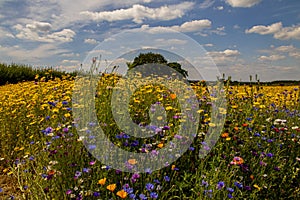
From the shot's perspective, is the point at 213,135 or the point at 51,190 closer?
the point at 51,190

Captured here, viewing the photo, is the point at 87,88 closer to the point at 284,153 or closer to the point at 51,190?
the point at 51,190

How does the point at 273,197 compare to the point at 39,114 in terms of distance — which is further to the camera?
the point at 39,114

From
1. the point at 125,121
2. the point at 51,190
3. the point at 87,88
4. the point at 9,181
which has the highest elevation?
the point at 87,88

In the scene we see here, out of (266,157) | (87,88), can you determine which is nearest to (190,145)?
(266,157)

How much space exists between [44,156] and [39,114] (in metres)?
1.62

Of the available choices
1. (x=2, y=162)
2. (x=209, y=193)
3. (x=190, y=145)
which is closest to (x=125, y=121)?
(x=190, y=145)

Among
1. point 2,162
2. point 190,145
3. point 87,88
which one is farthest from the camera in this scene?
point 87,88

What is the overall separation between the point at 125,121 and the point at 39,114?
5.15ft

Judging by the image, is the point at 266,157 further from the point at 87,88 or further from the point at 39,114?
the point at 39,114

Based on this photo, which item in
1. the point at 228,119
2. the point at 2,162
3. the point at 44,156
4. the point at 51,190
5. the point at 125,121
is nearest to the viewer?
the point at 51,190

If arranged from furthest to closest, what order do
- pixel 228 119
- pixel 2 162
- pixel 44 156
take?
pixel 2 162 < pixel 228 119 < pixel 44 156

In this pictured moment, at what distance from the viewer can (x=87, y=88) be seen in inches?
175

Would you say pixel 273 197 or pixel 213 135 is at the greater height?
pixel 213 135

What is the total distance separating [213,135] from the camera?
3182 mm
